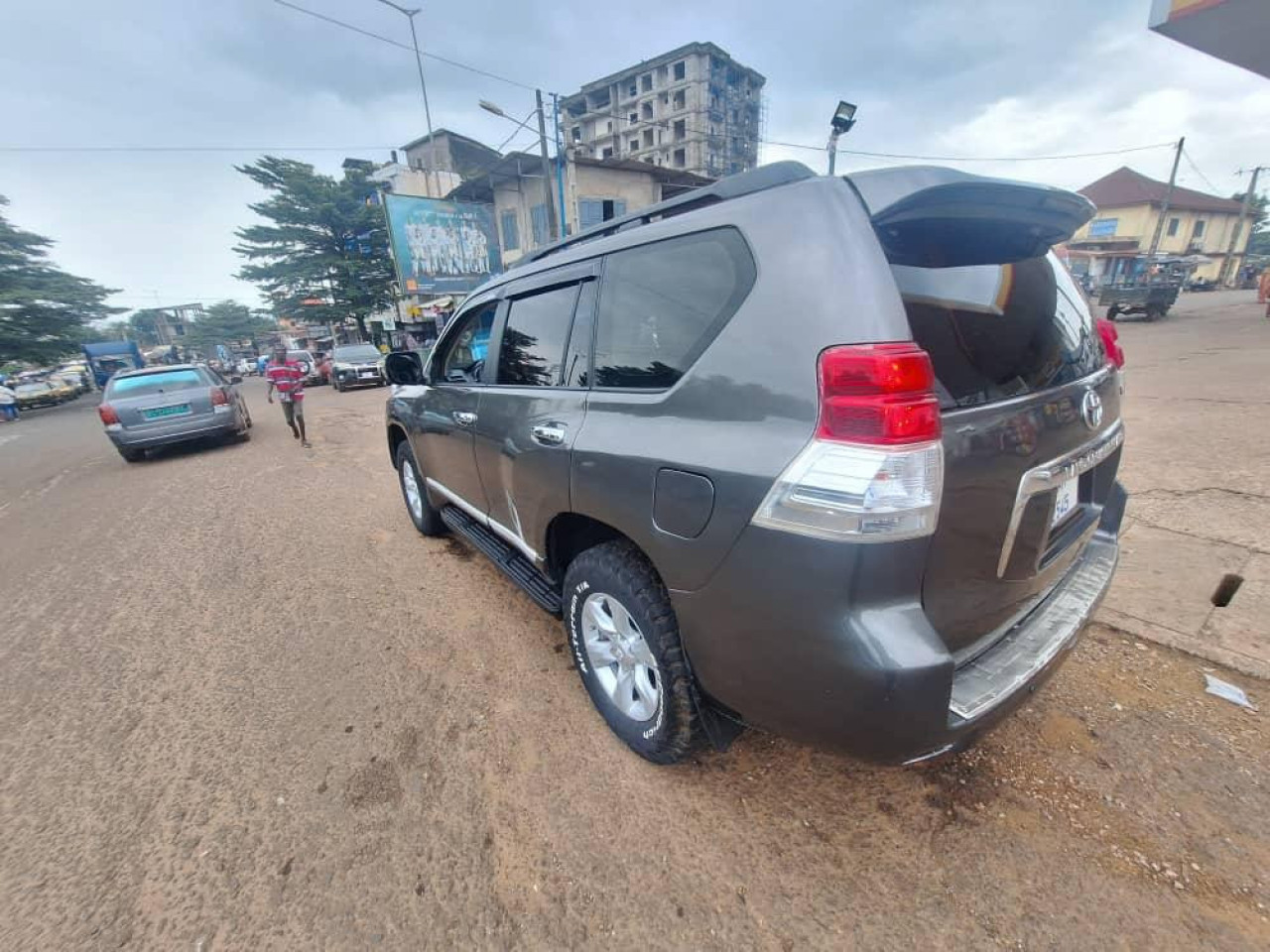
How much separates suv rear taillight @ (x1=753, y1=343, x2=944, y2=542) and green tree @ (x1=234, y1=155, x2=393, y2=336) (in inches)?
1409

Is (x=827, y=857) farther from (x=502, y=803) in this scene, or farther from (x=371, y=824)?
(x=371, y=824)

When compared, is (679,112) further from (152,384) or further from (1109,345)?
(1109,345)

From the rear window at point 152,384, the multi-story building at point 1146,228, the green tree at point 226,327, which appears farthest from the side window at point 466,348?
the green tree at point 226,327

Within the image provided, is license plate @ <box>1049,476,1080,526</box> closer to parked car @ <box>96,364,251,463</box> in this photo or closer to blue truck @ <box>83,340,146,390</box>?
parked car @ <box>96,364,251,463</box>

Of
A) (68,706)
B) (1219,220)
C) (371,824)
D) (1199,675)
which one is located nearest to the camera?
(371,824)

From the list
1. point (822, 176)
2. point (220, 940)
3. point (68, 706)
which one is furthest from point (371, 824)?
point (822, 176)

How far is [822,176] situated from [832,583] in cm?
106

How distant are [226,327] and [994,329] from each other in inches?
3662

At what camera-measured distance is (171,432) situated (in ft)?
24.6

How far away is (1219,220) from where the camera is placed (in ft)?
156

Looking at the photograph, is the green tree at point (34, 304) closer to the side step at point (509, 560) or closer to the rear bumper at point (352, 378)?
the rear bumper at point (352, 378)

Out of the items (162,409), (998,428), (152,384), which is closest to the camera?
(998,428)

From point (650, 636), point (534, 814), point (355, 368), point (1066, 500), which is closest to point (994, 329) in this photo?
point (1066, 500)

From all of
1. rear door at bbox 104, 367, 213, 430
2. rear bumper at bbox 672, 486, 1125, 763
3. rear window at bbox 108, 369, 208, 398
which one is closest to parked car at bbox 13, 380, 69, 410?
rear window at bbox 108, 369, 208, 398
